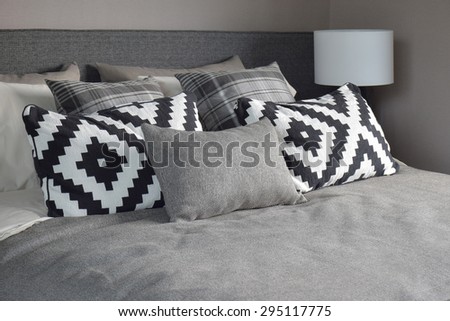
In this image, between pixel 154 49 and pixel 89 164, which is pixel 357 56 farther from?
pixel 89 164

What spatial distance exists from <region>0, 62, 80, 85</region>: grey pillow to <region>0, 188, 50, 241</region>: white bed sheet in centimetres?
49

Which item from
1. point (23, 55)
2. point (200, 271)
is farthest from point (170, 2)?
point (200, 271)

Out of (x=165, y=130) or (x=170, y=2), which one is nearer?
(x=165, y=130)

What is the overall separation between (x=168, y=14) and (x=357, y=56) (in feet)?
3.04

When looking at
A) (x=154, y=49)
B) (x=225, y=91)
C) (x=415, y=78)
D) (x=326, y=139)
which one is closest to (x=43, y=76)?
(x=154, y=49)

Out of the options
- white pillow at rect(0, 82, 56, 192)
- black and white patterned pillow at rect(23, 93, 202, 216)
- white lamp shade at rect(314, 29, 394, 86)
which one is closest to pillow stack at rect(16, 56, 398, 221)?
black and white patterned pillow at rect(23, 93, 202, 216)

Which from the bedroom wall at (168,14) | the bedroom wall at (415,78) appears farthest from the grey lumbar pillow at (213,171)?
the bedroom wall at (415,78)

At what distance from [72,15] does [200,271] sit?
1720 millimetres

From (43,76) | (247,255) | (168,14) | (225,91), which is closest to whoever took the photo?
(247,255)

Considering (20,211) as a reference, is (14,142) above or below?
above

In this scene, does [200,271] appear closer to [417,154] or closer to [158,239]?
[158,239]

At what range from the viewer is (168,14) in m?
3.57

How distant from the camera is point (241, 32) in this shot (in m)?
3.77

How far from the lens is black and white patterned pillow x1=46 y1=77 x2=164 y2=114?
2756mm
